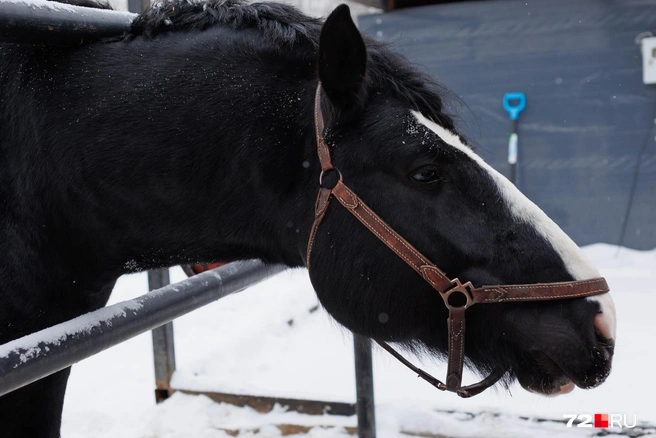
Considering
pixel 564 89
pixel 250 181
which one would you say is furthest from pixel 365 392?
pixel 564 89

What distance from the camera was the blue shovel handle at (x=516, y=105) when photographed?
5.87 meters

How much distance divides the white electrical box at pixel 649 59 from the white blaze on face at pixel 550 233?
4755mm

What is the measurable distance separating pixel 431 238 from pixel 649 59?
4.95 metres

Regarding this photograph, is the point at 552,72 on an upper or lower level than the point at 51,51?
lower

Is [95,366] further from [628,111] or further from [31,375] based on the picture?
[628,111]

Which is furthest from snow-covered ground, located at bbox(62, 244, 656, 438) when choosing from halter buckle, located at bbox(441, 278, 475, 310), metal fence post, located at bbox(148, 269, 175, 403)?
halter buckle, located at bbox(441, 278, 475, 310)

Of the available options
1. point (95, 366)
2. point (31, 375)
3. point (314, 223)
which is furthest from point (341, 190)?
point (95, 366)

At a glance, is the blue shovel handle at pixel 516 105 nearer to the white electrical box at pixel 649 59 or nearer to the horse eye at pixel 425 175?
the white electrical box at pixel 649 59

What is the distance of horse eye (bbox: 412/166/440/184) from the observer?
1.41 m

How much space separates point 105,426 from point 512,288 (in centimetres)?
271

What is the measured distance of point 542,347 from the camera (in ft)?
4.51

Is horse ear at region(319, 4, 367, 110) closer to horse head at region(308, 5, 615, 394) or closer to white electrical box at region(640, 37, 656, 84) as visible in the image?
horse head at region(308, 5, 615, 394)

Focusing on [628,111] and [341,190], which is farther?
[628,111]

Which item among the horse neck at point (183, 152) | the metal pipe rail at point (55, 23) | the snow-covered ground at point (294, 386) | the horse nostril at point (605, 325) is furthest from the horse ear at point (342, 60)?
the snow-covered ground at point (294, 386)
